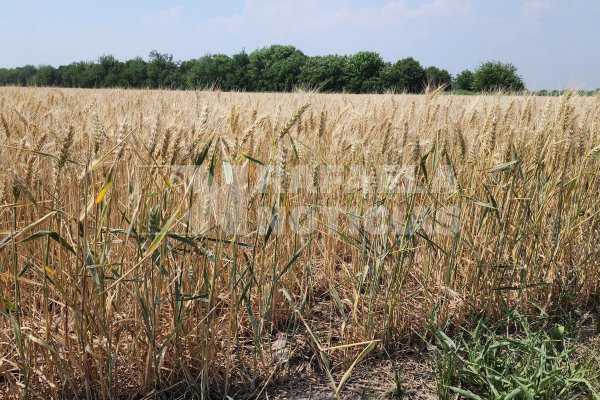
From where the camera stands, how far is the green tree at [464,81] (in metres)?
25.2

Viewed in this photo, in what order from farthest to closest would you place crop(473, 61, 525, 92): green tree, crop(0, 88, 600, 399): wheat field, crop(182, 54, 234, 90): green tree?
crop(182, 54, 234, 90): green tree < crop(473, 61, 525, 92): green tree < crop(0, 88, 600, 399): wheat field

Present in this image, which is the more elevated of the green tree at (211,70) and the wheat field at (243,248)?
the green tree at (211,70)

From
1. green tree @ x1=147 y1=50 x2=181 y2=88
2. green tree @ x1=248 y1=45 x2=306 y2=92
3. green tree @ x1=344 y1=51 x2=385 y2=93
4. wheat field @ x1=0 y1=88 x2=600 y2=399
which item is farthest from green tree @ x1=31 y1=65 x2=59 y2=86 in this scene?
wheat field @ x1=0 y1=88 x2=600 y2=399

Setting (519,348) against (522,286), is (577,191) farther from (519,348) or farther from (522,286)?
(519,348)

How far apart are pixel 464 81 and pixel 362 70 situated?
18.4 ft

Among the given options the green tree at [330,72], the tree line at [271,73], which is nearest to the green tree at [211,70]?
the tree line at [271,73]

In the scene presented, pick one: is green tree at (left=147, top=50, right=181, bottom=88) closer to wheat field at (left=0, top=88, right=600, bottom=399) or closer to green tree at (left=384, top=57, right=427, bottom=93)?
green tree at (left=384, top=57, right=427, bottom=93)

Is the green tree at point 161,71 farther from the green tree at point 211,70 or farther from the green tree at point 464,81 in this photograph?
the green tree at point 464,81

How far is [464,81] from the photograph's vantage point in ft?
83.7

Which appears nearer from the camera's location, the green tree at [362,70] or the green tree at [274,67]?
the green tree at [362,70]

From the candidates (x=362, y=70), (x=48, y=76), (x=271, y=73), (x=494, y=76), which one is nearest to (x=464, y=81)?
(x=494, y=76)

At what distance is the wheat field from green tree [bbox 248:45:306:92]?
25152mm

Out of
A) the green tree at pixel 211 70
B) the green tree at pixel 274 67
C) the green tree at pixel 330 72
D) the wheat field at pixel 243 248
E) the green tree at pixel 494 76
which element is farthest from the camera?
the green tree at pixel 274 67

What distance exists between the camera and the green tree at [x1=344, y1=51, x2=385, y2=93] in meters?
26.8
